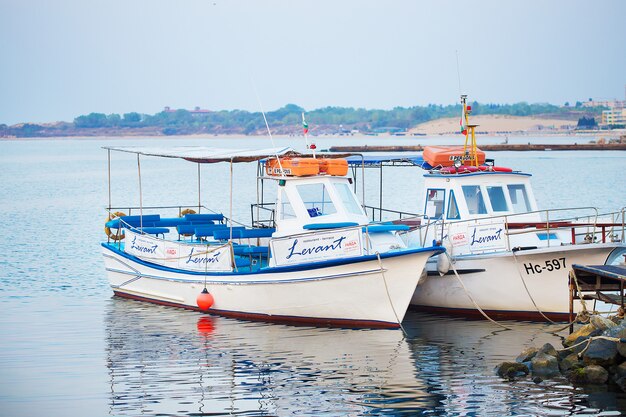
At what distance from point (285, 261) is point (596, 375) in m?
7.63

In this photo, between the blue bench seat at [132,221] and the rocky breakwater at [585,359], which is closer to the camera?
the rocky breakwater at [585,359]

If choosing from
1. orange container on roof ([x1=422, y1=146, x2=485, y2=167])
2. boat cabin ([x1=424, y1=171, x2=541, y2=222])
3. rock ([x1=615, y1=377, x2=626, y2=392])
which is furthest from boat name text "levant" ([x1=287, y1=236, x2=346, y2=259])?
rock ([x1=615, y1=377, x2=626, y2=392])

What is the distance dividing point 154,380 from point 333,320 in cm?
516

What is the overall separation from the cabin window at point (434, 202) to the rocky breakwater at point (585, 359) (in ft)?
23.3

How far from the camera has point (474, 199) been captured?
24.6m

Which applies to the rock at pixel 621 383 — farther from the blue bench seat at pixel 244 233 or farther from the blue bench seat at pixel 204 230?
the blue bench seat at pixel 204 230

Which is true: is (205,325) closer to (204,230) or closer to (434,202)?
(204,230)

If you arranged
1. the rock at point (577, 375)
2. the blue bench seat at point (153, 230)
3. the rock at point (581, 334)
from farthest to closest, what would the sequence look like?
the blue bench seat at point (153, 230) < the rock at point (581, 334) < the rock at point (577, 375)

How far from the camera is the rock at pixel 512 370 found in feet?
57.9

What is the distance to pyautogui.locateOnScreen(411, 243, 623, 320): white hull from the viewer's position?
70.6 ft

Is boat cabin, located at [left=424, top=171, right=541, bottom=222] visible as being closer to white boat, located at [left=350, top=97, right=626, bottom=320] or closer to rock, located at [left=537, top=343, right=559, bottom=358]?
white boat, located at [left=350, top=97, right=626, bottom=320]

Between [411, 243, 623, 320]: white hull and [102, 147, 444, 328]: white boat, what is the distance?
1770mm

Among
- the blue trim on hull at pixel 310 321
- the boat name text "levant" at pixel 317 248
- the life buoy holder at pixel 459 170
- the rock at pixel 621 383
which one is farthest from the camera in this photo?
the life buoy holder at pixel 459 170

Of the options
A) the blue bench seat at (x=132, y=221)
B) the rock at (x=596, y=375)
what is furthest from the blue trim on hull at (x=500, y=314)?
the blue bench seat at (x=132, y=221)
